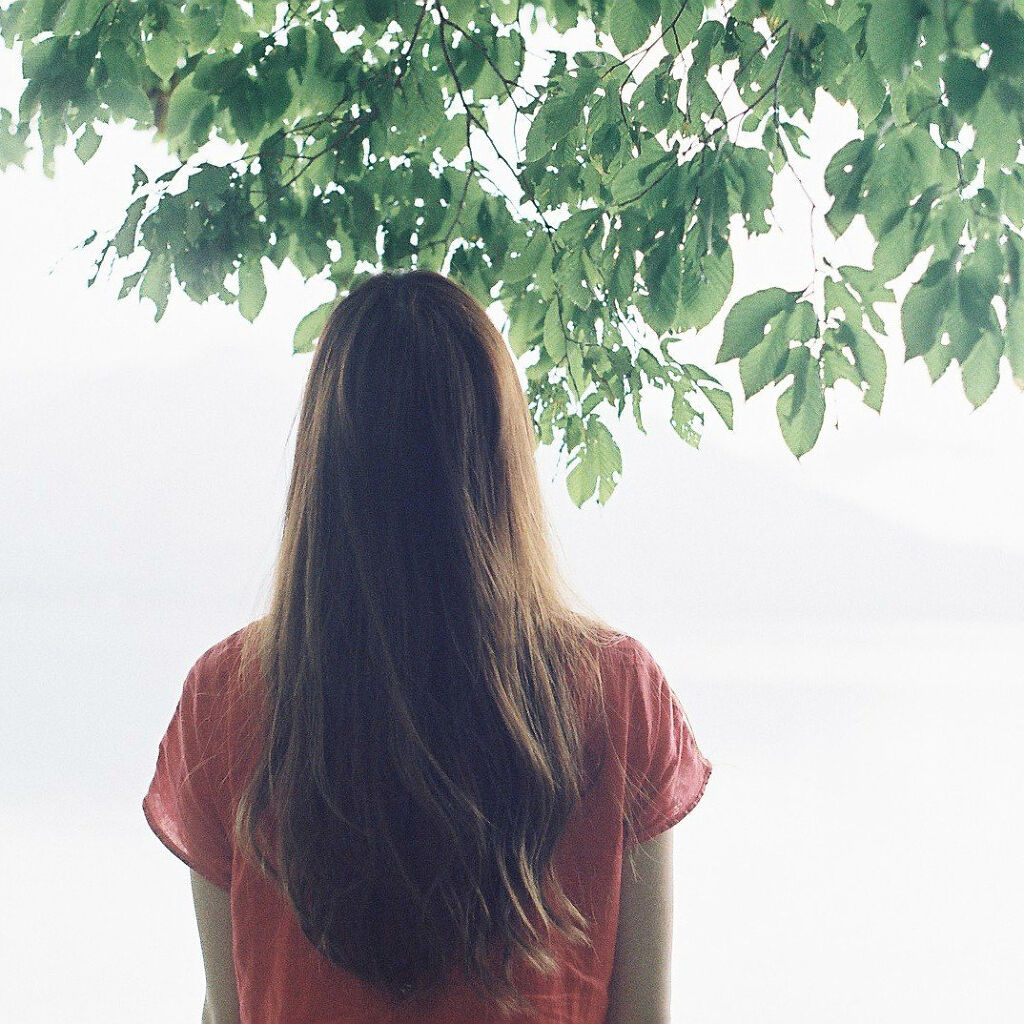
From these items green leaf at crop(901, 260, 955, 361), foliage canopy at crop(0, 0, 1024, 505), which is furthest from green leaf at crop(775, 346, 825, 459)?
green leaf at crop(901, 260, 955, 361)

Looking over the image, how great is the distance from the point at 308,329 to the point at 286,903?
2.51 feet

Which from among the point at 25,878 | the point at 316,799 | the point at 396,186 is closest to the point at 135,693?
the point at 25,878

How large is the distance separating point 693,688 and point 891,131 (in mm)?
8696

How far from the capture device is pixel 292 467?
889mm

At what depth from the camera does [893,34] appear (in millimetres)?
756

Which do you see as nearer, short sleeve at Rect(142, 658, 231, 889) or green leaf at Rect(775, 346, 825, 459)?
short sleeve at Rect(142, 658, 231, 889)

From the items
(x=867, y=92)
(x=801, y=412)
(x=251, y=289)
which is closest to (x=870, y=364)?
(x=801, y=412)

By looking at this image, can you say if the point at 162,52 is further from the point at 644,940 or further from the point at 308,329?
the point at 644,940

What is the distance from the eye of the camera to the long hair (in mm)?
796

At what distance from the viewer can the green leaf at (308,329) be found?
141cm

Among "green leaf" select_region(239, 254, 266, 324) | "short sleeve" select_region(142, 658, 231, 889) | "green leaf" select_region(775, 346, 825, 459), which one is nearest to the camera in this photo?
"short sleeve" select_region(142, 658, 231, 889)

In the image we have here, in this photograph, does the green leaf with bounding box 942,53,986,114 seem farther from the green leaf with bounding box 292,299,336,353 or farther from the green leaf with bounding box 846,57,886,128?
the green leaf with bounding box 292,299,336,353

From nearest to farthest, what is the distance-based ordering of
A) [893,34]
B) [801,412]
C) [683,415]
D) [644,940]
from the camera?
[893,34], [644,940], [801,412], [683,415]

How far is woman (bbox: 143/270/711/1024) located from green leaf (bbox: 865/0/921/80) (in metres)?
0.31
